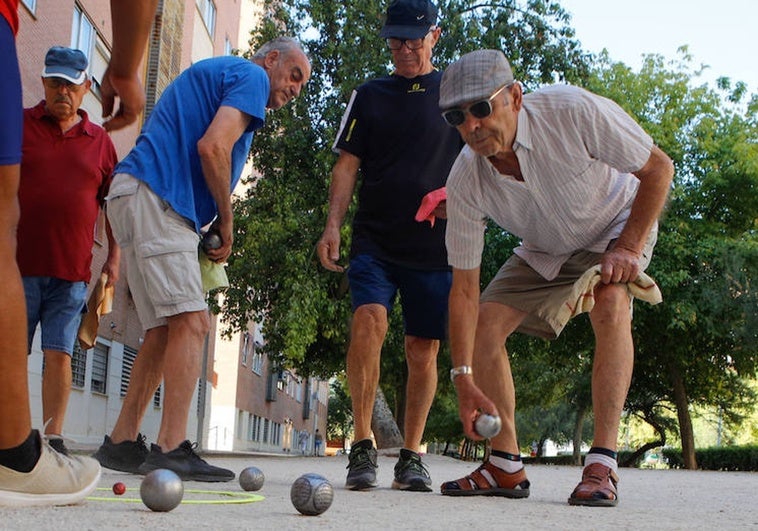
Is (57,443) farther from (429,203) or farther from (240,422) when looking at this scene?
(240,422)

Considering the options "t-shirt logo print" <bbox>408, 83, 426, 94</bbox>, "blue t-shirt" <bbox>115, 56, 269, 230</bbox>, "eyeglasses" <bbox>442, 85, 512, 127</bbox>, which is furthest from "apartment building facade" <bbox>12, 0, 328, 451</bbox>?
"eyeglasses" <bbox>442, 85, 512, 127</bbox>

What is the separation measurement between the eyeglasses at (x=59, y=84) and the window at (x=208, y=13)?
81.5ft

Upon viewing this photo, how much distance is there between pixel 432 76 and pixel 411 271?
48.3 inches

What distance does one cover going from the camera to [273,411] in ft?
190

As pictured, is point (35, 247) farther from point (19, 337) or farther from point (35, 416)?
point (35, 416)

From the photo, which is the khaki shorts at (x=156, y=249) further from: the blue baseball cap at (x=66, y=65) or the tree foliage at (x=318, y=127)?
the tree foliage at (x=318, y=127)

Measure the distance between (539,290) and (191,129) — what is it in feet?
6.77

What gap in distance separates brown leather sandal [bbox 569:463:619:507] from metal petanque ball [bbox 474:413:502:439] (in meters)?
0.62

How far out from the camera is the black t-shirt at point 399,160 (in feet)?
19.1

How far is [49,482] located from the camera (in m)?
2.94

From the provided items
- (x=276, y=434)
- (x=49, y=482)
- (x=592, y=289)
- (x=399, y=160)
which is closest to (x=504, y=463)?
(x=592, y=289)

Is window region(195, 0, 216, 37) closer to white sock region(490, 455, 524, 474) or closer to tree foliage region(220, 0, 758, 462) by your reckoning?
tree foliage region(220, 0, 758, 462)

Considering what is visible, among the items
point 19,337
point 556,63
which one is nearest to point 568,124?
point 19,337

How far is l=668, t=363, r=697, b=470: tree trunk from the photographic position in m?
27.5
